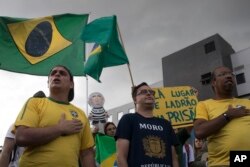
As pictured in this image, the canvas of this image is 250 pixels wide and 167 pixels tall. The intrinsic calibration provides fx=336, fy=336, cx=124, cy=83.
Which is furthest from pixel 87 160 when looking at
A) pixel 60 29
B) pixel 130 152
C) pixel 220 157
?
pixel 60 29

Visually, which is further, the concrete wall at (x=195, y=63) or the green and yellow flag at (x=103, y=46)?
the concrete wall at (x=195, y=63)

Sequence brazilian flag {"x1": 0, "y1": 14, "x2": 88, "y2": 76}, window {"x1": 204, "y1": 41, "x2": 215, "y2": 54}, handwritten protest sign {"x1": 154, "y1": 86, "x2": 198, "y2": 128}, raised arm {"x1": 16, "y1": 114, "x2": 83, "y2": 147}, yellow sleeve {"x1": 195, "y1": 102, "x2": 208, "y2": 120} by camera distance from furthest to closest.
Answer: window {"x1": 204, "y1": 41, "x2": 215, "y2": 54}, brazilian flag {"x1": 0, "y1": 14, "x2": 88, "y2": 76}, handwritten protest sign {"x1": 154, "y1": 86, "x2": 198, "y2": 128}, yellow sleeve {"x1": 195, "y1": 102, "x2": 208, "y2": 120}, raised arm {"x1": 16, "y1": 114, "x2": 83, "y2": 147}

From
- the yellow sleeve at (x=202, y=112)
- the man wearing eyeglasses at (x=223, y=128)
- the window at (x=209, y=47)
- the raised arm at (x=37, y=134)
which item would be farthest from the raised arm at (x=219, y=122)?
the window at (x=209, y=47)

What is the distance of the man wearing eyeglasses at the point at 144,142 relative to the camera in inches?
133

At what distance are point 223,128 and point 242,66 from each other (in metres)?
23.5

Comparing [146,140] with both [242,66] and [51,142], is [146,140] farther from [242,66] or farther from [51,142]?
[242,66]

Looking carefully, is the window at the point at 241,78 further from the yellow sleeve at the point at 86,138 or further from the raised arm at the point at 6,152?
the raised arm at the point at 6,152

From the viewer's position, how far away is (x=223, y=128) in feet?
11.7

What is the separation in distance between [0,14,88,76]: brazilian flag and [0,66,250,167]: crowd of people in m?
3.68

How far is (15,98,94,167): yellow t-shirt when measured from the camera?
2.84 metres

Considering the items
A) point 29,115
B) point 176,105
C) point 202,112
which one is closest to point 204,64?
point 176,105


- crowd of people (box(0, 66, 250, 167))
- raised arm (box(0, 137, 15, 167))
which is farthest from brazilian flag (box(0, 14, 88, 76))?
raised arm (box(0, 137, 15, 167))

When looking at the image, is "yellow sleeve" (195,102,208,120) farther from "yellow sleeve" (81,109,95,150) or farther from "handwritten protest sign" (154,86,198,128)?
"handwritten protest sign" (154,86,198,128)

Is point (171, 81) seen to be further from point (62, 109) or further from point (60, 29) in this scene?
point (62, 109)
